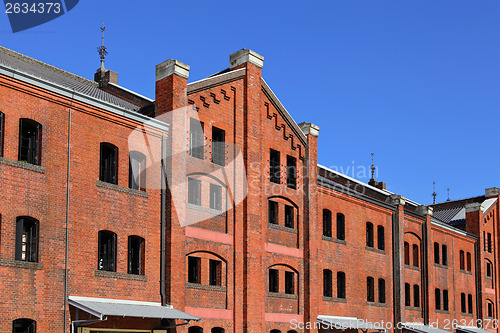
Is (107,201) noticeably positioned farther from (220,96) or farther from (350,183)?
(350,183)

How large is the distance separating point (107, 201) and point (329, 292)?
50.5ft

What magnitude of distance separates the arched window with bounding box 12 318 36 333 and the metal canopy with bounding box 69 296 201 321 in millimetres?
1396

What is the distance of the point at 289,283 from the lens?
31328 mm

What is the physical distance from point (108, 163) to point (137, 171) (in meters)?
1.23

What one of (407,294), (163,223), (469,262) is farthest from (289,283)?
(469,262)

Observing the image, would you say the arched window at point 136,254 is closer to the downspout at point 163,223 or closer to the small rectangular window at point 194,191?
the downspout at point 163,223

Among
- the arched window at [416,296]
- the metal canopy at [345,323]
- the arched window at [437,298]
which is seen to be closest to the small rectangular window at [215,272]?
the metal canopy at [345,323]

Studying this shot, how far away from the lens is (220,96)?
28.6 metres

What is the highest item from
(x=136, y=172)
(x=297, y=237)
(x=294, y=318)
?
(x=136, y=172)

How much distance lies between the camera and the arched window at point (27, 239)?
20266 mm

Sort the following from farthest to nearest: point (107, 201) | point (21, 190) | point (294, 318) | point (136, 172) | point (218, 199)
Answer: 1. point (294, 318)
2. point (218, 199)
3. point (136, 172)
4. point (107, 201)
5. point (21, 190)

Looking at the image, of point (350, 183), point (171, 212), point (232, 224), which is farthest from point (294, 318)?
point (350, 183)

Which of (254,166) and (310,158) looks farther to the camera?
(310,158)

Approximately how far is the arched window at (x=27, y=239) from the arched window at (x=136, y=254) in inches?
155
